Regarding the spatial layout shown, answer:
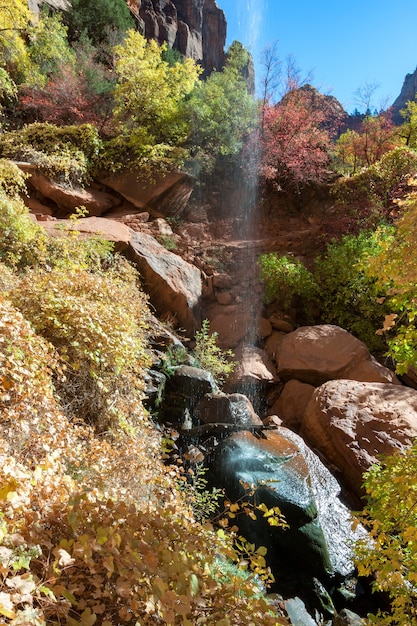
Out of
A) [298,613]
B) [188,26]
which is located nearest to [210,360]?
[298,613]

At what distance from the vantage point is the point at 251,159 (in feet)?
36.6

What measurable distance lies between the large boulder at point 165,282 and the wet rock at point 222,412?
1.91m

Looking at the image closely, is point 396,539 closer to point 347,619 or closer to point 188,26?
point 347,619

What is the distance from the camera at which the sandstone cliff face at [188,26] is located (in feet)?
64.0

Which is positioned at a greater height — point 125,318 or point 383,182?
point 383,182

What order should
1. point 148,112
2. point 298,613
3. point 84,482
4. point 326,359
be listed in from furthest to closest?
point 148,112
point 326,359
point 298,613
point 84,482

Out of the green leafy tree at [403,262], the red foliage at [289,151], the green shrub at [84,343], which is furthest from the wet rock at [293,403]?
the red foliage at [289,151]

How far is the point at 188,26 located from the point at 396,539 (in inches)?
1117

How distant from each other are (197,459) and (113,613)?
10.5ft

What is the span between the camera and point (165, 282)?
676 centimetres

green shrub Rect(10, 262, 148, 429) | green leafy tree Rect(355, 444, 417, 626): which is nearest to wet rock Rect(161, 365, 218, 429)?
green shrub Rect(10, 262, 148, 429)

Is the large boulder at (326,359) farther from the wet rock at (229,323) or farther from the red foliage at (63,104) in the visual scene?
the red foliage at (63,104)

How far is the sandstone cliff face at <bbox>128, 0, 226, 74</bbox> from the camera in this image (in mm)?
19500

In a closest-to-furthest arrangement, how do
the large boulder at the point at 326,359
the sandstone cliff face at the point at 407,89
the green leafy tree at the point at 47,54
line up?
1. the large boulder at the point at 326,359
2. the green leafy tree at the point at 47,54
3. the sandstone cliff face at the point at 407,89
